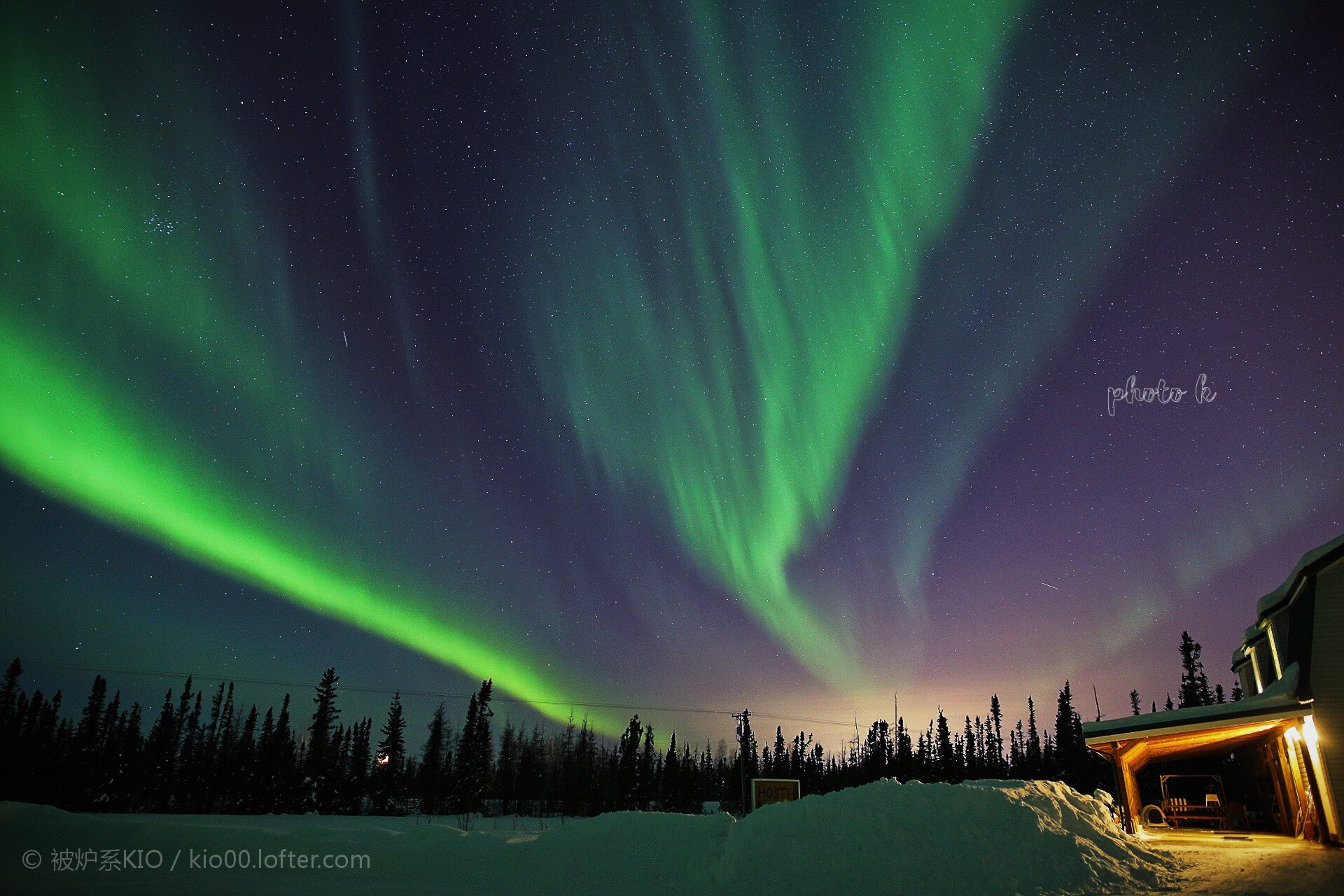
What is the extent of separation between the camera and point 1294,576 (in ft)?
65.5

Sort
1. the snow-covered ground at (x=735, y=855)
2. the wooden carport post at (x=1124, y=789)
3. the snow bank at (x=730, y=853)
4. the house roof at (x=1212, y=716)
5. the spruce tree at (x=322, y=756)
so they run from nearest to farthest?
the snow-covered ground at (x=735, y=855), the snow bank at (x=730, y=853), the house roof at (x=1212, y=716), the wooden carport post at (x=1124, y=789), the spruce tree at (x=322, y=756)

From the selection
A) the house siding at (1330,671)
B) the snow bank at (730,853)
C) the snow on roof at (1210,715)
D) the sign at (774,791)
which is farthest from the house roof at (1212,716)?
the sign at (774,791)

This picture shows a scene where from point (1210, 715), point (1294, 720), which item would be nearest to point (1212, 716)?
point (1210, 715)

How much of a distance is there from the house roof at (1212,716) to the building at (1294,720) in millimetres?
20

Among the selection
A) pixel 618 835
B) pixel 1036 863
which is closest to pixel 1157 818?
pixel 1036 863

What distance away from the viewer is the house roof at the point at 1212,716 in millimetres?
17484

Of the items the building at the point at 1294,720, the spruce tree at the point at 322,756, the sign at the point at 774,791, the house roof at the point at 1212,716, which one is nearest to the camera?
the building at the point at 1294,720

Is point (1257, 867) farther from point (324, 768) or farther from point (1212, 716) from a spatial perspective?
point (324, 768)

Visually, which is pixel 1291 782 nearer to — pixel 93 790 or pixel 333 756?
pixel 333 756

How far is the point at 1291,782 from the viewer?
2052 cm

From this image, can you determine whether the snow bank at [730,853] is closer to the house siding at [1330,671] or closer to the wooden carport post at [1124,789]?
the wooden carport post at [1124,789]

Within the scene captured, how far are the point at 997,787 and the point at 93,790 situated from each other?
88189 mm

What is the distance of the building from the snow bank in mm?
3394

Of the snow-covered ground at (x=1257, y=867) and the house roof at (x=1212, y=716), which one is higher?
the house roof at (x=1212, y=716)
